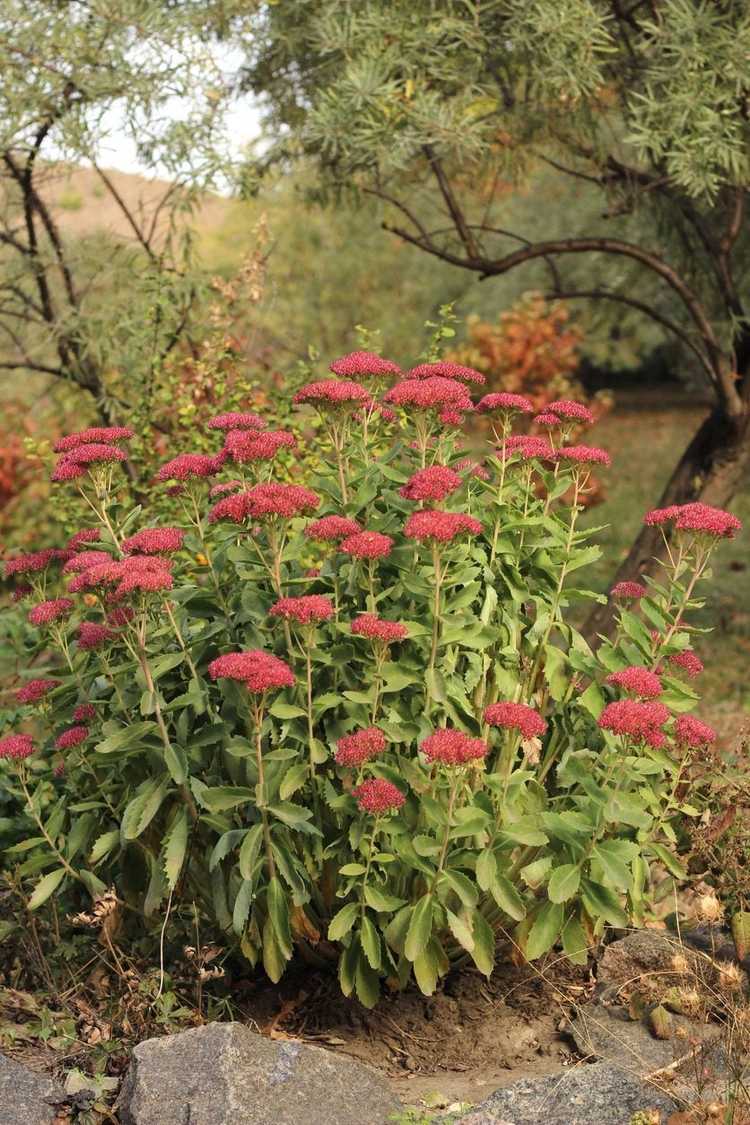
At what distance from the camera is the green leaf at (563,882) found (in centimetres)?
301

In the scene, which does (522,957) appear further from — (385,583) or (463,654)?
(385,583)

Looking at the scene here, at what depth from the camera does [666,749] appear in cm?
333

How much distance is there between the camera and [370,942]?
121 inches

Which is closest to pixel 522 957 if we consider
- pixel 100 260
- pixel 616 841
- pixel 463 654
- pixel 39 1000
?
pixel 616 841

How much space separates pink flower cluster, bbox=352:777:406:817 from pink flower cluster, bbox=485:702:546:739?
27cm

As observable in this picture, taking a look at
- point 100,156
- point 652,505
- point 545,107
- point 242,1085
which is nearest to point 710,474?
point 545,107

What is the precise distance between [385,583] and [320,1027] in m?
1.17

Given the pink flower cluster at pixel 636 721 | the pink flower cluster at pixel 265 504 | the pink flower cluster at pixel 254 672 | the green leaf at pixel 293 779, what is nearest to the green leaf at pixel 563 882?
the pink flower cluster at pixel 636 721

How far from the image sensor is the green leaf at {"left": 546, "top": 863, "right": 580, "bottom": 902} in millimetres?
3007

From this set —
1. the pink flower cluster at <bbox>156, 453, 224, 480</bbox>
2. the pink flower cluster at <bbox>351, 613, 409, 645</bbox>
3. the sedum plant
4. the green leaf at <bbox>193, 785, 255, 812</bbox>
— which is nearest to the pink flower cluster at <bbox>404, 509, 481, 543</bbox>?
the sedum plant

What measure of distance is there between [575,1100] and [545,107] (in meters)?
4.51

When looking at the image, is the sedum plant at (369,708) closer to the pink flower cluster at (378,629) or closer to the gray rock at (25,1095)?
the pink flower cluster at (378,629)

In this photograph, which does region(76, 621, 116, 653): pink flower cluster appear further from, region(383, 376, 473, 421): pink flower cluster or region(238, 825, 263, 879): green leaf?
region(383, 376, 473, 421): pink flower cluster

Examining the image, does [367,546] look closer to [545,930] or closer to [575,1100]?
[545,930]
